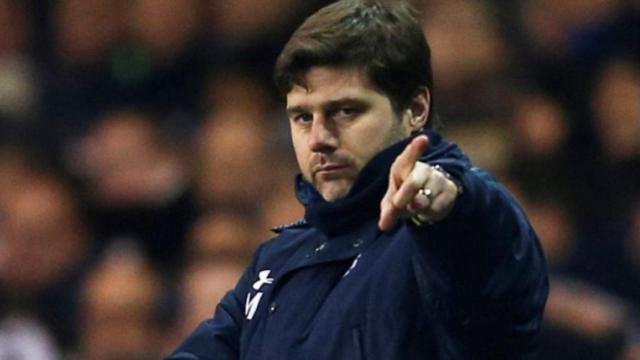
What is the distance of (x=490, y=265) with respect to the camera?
10.6 feet

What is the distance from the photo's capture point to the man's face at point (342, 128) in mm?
3547

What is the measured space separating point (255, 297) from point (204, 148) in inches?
136

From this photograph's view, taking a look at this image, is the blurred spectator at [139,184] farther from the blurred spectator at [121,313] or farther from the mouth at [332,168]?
the mouth at [332,168]

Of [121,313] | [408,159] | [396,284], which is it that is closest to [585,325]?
[121,313]

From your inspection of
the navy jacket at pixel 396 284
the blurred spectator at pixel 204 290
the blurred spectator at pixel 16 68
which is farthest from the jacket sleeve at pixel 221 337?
the blurred spectator at pixel 16 68

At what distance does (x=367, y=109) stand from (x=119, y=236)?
3650 millimetres

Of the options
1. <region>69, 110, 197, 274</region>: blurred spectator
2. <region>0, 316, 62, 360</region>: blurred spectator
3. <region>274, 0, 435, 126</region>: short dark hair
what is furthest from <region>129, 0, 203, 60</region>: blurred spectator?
<region>274, 0, 435, 126</region>: short dark hair

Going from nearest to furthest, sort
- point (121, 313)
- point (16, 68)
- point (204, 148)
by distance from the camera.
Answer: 1. point (121, 313)
2. point (204, 148)
3. point (16, 68)

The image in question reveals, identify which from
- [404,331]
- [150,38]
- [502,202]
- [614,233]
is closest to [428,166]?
[502,202]

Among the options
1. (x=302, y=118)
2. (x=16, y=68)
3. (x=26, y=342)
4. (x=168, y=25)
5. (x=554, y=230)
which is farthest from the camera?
(x=16, y=68)

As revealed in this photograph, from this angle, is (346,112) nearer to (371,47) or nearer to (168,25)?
(371,47)

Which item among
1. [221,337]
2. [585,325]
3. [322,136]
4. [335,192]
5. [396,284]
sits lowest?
[585,325]

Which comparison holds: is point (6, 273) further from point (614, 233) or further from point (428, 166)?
point (428, 166)

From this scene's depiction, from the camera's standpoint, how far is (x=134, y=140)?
7.37 meters
